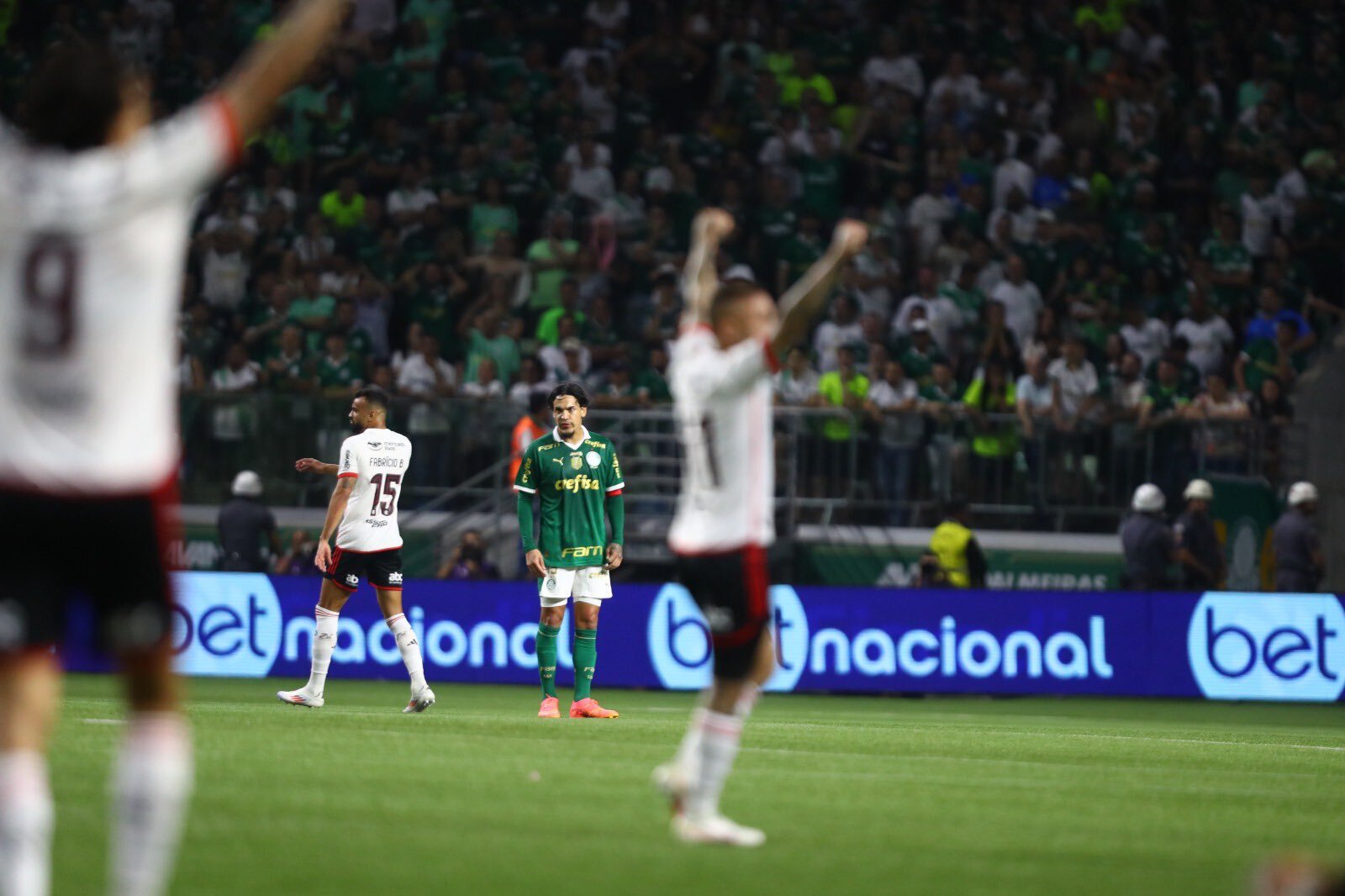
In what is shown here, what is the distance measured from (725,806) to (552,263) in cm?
1488

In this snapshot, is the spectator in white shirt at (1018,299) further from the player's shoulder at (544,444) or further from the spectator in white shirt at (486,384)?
the player's shoulder at (544,444)

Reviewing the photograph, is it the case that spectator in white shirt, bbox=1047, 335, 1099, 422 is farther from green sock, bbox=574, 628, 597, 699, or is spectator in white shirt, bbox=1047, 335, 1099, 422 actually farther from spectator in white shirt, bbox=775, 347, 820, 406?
green sock, bbox=574, 628, 597, 699

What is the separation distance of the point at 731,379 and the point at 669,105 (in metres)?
19.0

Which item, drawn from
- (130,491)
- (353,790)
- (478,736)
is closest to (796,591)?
(478,736)

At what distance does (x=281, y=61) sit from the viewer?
16.4 ft

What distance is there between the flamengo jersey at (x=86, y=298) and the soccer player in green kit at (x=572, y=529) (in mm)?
10149

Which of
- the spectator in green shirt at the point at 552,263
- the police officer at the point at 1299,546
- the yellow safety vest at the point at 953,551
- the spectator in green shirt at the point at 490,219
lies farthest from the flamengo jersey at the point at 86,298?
the spectator in green shirt at the point at 490,219

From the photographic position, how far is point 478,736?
12.5 m

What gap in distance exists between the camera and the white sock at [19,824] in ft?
16.5

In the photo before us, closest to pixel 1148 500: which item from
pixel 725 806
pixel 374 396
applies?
pixel 374 396

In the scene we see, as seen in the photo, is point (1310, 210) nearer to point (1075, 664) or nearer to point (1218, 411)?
point (1218, 411)

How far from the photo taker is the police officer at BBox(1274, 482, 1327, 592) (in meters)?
20.8

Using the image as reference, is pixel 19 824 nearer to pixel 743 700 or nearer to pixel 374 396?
pixel 743 700

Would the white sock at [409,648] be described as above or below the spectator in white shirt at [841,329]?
below
